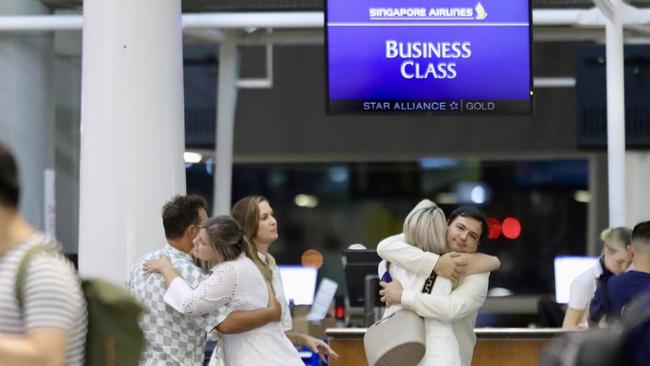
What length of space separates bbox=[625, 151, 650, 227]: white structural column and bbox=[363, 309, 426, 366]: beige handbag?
815 centimetres

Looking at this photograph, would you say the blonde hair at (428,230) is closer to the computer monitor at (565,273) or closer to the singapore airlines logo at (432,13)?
the singapore airlines logo at (432,13)

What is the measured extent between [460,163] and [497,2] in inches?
360

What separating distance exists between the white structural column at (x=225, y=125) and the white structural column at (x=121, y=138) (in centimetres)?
485

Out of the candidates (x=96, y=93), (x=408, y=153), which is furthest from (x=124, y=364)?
(x=408, y=153)

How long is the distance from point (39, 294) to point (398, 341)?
310 cm

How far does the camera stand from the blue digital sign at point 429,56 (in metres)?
9.00

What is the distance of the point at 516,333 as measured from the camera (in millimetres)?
8289

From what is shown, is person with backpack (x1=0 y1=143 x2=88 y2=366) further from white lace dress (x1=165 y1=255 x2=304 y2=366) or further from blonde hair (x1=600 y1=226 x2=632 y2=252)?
blonde hair (x1=600 y1=226 x2=632 y2=252)

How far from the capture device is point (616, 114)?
10.4 m

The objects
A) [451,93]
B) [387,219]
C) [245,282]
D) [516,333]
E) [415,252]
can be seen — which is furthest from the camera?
[387,219]

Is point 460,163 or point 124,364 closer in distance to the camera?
point 124,364

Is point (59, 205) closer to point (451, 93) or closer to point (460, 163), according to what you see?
point (451, 93)

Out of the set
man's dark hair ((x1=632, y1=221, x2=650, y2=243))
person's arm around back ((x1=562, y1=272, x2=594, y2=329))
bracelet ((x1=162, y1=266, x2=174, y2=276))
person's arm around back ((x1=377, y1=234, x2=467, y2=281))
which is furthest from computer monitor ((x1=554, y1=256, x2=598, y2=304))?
bracelet ((x1=162, y1=266, x2=174, y2=276))

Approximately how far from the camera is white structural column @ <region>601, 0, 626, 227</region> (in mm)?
10430
